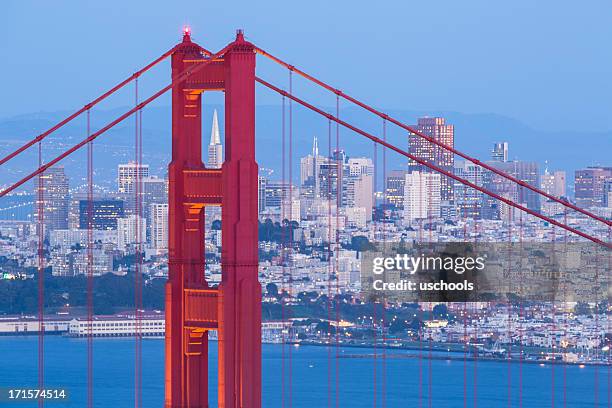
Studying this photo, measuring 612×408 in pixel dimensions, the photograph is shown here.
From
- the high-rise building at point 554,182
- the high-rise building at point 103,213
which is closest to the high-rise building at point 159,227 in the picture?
Result: the high-rise building at point 103,213

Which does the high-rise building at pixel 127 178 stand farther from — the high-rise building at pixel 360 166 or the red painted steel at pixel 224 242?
the red painted steel at pixel 224 242

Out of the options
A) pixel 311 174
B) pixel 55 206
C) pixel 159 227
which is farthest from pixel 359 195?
pixel 159 227

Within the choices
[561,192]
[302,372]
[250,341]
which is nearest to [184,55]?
[250,341]

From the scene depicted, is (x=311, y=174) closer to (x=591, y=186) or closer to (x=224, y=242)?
(x=591, y=186)

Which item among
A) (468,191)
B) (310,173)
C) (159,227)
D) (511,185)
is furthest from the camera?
(511,185)

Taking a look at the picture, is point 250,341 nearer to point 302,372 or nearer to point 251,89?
point 251,89

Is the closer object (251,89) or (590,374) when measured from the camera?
(251,89)
